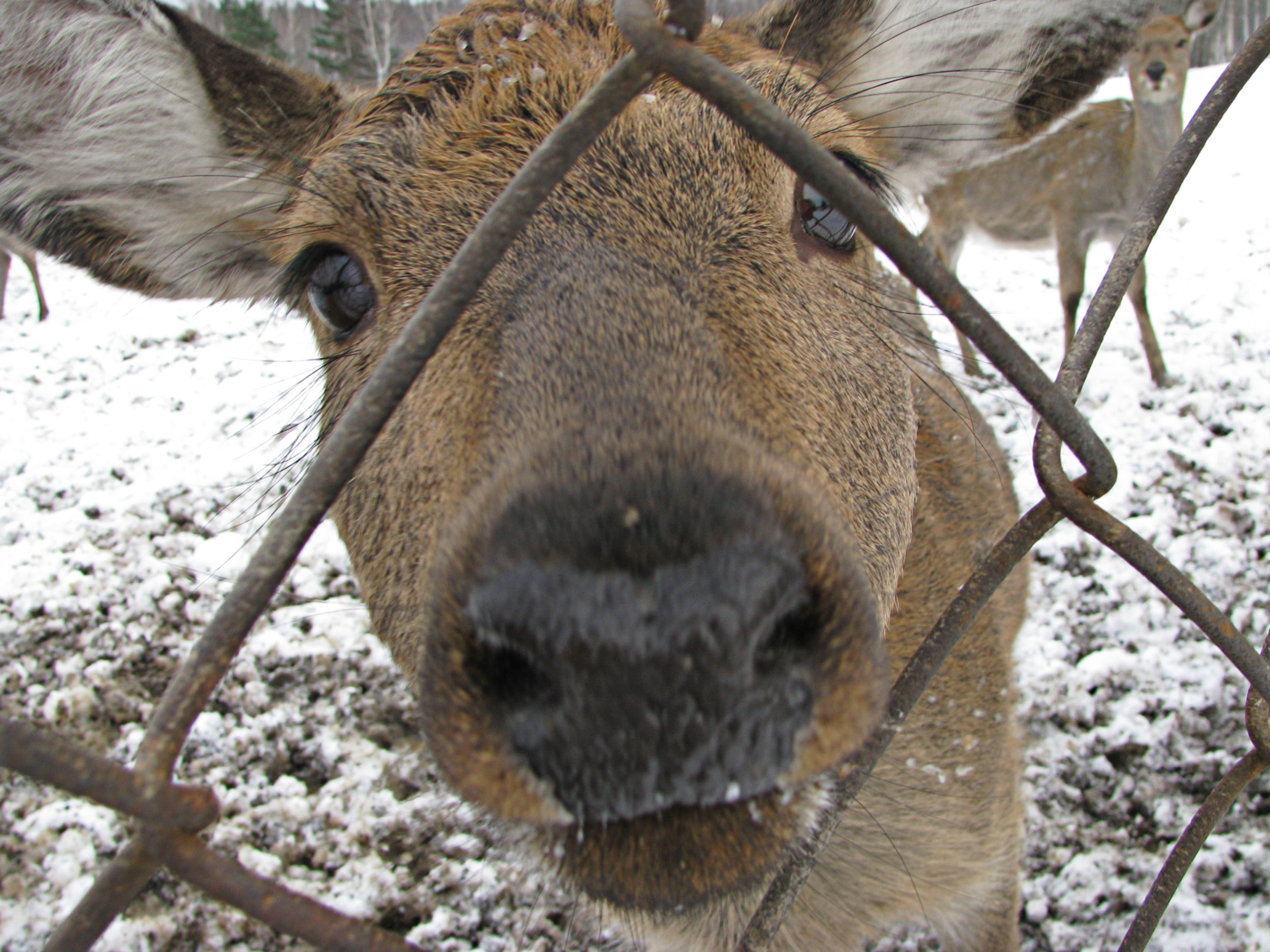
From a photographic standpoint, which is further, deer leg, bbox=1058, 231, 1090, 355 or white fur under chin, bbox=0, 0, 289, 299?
deer leg, bbox=1058, 231, 1090, 355

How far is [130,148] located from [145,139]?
0.06 meters

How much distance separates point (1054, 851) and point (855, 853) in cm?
185

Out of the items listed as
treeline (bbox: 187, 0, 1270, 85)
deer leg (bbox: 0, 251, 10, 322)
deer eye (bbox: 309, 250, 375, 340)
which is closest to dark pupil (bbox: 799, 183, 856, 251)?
deer eye (bbox: 309, 250, 375, 340)

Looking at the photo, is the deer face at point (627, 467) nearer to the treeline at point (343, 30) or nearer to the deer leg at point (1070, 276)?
the deer leg at point (1070, 276)

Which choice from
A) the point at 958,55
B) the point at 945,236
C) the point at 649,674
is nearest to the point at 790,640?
the point at 649,674

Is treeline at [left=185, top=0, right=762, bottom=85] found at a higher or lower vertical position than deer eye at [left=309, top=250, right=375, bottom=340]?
higher

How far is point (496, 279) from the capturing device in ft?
4.40

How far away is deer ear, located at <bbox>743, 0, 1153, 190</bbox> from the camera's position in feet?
6.75

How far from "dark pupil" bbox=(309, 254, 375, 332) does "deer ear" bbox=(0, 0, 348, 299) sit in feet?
1.29

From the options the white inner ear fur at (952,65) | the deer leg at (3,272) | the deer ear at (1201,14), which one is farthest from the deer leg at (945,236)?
the deer leg at (3,272)

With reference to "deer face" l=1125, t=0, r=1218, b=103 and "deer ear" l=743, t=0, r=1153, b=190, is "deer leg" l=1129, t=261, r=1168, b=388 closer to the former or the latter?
"deer face" l=1125, t=0, r=1218, b=103

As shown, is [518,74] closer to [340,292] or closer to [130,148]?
[340,292]

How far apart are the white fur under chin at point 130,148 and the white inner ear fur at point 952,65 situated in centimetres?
179

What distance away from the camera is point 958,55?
226 cm
